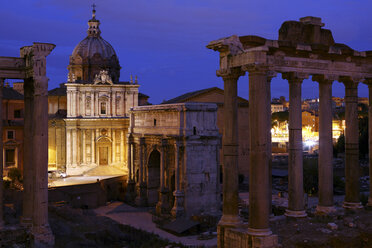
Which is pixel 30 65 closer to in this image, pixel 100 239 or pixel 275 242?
pixel 100 239

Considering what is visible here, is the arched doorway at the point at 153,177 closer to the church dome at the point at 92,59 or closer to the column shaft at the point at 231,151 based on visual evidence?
the church dome at the point at 92,59

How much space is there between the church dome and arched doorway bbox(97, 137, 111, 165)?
27.6ft

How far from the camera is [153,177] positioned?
4425cm

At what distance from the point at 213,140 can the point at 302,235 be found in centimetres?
2223

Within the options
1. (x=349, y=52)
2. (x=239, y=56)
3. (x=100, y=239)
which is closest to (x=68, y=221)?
(x=100, y=239)

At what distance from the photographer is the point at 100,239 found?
25812 millimetres

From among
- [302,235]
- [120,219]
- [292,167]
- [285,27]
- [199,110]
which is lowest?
[120,219]

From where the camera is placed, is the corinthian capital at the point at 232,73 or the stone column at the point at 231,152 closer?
the corinthian capital at the point at 232,73

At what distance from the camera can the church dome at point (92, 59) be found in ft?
190

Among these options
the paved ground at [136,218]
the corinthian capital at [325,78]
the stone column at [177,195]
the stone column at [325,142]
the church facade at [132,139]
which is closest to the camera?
the corinthian capital at [325,78]

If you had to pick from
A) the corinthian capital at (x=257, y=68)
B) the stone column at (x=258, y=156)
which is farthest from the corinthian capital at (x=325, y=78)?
the stone column at (x=258, y=156)

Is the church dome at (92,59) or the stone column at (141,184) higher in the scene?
the church dome at (92,59)

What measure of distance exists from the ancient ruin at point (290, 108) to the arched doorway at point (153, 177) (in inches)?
1011

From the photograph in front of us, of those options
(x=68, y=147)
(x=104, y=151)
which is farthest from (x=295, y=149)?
(x=68, y=147)
